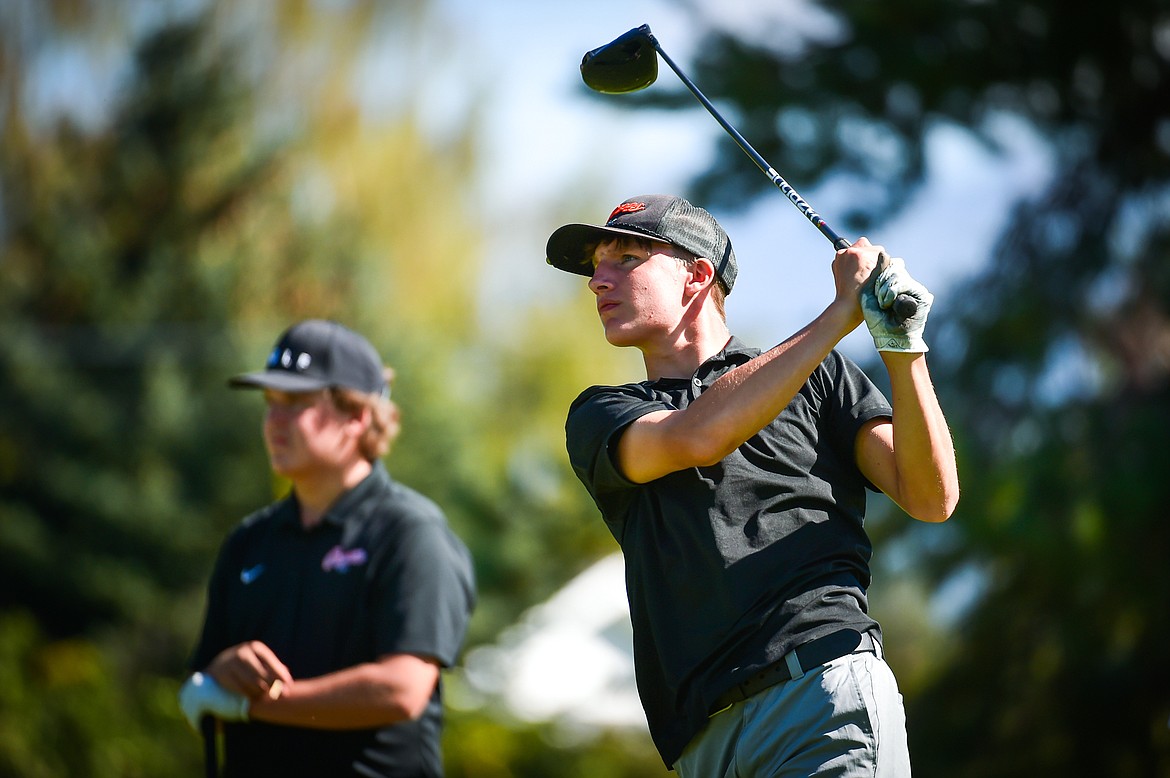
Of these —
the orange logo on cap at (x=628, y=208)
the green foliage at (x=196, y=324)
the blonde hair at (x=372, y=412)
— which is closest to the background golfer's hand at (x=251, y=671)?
the blonde hair at (x=372, y=412)

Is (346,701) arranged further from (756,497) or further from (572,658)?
(572,658)

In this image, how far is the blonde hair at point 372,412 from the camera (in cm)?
420

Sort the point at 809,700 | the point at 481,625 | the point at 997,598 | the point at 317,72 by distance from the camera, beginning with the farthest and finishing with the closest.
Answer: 1. the point at 317,72
2. the point at 481,625
3. the point at 997,598
4. the point at 809,700

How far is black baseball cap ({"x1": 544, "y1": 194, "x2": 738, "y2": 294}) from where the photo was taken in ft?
10.2

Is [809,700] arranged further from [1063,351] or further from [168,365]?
[168,365]

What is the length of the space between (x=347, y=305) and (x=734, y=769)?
51.4 ft

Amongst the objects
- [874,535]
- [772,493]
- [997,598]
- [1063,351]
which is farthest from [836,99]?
[772,493]

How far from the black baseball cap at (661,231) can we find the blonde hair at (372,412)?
1122mm

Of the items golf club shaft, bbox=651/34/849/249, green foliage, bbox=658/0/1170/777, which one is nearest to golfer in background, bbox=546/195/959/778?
golf club shaft, bbox=651/34/849/249

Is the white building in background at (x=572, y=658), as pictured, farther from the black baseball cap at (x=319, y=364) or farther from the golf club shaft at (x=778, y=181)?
the golf club shaft at (x=778, y=181)

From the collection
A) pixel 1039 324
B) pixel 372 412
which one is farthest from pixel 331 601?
pixel 1039 324

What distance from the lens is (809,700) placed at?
2.69 m

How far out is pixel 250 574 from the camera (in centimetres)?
405

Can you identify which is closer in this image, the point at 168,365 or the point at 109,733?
the point at 109,733
